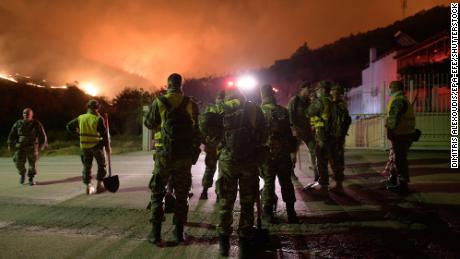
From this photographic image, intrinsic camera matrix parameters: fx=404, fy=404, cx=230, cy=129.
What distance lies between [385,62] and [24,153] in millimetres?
29427

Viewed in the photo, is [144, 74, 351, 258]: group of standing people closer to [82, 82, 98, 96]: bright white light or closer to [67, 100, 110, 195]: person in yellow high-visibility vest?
[67, 100, 110, 195]: person in yellow high-visibility vest

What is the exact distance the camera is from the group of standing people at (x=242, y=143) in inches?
183

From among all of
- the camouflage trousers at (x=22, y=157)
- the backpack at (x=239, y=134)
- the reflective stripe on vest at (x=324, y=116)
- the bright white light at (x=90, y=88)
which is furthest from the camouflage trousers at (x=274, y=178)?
the bright white light at (x=90, y=88)

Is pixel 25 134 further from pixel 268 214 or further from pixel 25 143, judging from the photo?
pixel 268 214

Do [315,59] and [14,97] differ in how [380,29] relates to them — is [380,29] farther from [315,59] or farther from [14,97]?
[14,97]

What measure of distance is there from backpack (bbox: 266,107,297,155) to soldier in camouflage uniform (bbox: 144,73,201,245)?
1.26 meters

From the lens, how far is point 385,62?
32.5 m

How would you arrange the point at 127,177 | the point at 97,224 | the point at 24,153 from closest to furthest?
the point at 97,224 < the point at 24,153 < the point at 127,177

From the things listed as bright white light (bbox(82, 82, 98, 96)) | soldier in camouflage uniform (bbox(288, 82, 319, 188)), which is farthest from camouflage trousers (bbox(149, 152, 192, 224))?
bright white light (bbox(82, 82, 98, 96))

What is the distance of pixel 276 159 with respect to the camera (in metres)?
5.80

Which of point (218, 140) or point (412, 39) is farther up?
point (412, 39)

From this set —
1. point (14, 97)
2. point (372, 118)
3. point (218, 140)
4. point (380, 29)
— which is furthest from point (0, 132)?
point (380, 29)

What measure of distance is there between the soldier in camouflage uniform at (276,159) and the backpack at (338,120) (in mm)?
1655

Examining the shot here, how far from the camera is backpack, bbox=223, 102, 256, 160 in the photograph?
15.2 ft
